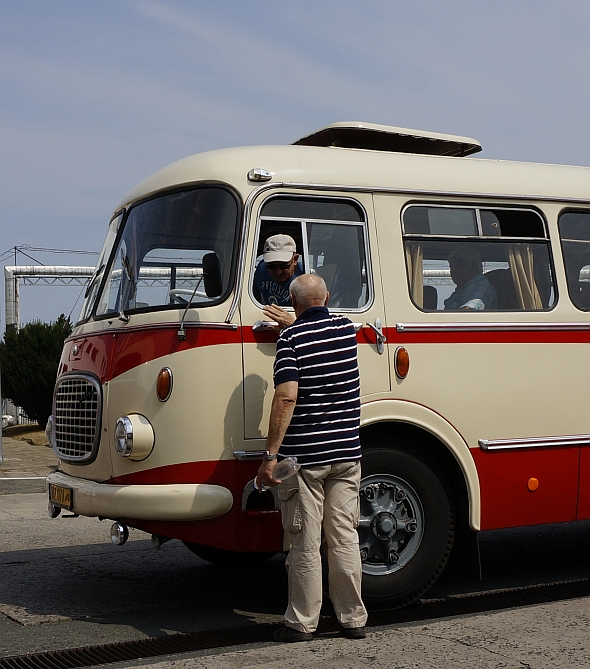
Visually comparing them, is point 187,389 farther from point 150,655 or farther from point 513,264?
point 513,264

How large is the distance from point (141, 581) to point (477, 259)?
3307 mm

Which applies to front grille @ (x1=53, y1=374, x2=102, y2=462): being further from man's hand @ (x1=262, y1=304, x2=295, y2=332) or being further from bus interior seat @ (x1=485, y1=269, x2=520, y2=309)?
bus interior seat @ (x1=485, y1=269, x2=520, y2=309)

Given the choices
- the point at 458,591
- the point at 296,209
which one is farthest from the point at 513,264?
the point at 458,591

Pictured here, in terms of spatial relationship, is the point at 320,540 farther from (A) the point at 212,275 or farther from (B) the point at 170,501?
(A) the point at 212,275

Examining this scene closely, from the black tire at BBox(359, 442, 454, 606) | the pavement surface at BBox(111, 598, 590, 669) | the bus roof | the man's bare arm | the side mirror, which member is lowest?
the pavement surface at BBox(111, 598, 590, 669)

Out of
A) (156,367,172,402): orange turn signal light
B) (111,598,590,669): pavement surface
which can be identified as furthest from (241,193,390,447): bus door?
(111,598,590,669): pavement surface

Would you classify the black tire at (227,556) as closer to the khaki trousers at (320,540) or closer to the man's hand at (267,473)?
the khaki trousers at (320,540)

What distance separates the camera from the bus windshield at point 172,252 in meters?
6.08

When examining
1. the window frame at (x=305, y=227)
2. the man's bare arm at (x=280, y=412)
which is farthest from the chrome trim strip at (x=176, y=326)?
the man's bare arm at (x=280, y=412)

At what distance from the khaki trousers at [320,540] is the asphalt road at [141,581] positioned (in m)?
0.83

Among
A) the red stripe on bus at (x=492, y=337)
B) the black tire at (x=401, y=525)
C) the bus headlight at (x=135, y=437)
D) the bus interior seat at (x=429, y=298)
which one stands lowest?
the black tire at (x=401, y=525)

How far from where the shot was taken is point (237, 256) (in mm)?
6004

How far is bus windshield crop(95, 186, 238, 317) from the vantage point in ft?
19.9

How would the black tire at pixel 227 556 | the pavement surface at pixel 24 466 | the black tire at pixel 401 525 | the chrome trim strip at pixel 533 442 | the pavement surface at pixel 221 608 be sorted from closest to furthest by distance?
the pavement surface at pixel 221 608, the black tire at pixel 401 525, the chrome trim strip at pixel 533 442, the black tire at pixel 227 556, the pavement surface at pixel 24 466
